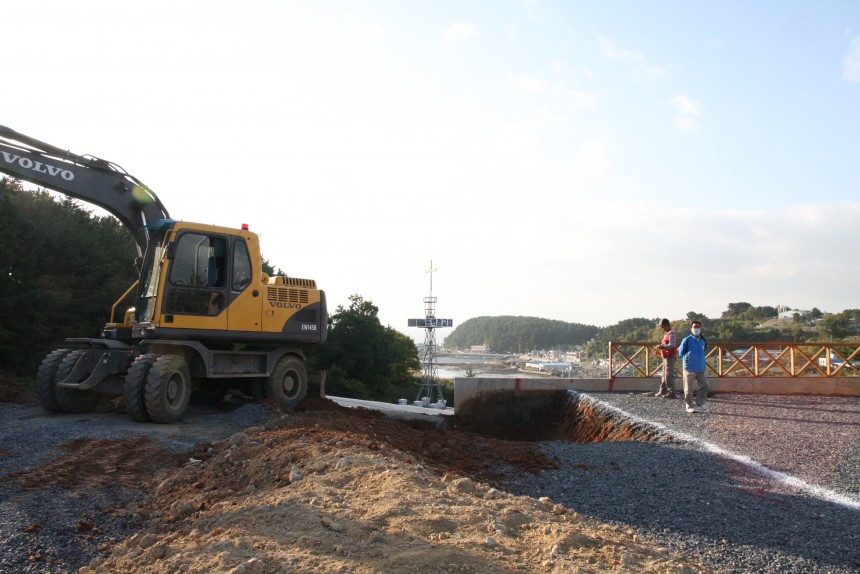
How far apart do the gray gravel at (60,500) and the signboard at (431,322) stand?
54.7 meters

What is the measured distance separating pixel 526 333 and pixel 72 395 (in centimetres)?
15106

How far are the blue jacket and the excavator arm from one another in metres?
10.7

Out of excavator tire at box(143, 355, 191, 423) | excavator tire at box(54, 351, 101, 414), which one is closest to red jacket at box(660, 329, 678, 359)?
excavator tire at box(143, 355, 191, 423)

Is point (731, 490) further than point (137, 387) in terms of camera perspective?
No

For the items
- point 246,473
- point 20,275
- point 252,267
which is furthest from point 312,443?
point 20,275

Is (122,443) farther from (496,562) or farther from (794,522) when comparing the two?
(794,522)

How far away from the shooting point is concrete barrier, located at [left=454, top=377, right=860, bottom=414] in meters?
18.3

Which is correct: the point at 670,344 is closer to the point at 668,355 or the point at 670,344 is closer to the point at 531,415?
the point at 668,355

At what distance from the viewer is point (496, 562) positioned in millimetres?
4242

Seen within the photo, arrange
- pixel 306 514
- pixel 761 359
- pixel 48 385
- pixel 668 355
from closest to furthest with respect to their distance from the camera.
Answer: pixel 306 514, pixel 48 385, pixel 668 355, pixel 761 359

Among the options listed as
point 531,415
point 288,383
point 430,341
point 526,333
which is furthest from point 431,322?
point 526,333

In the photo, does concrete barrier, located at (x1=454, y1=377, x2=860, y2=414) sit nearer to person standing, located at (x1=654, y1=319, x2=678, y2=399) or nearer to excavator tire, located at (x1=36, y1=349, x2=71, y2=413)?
person standing, located at (x1=654, y1=319, x2=678, y2=399)

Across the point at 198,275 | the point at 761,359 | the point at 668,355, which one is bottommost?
the point at 761,359

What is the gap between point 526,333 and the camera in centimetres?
15962
